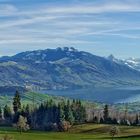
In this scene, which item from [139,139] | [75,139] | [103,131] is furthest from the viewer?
[103,131]

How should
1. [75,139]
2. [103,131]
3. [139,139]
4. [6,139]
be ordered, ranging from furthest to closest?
[103,131], [75,139], [139,139], [6,139]

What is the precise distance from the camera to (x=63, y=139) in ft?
487

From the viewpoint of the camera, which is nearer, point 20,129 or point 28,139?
point 28,139

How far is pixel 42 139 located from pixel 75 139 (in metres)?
11.0

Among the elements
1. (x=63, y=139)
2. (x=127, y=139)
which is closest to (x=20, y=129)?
(x=63, y=139)

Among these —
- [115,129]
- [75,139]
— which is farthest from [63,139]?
[115,129]

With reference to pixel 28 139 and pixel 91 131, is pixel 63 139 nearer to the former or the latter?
pixel 28 139

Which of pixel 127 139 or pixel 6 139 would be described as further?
pixel 127 139

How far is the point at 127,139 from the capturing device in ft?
461

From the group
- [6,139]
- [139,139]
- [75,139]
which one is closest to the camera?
[6,139]

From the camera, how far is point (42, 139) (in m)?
144

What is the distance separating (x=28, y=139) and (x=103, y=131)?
57.6 meters

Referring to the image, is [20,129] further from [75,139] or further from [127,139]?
[127,139]

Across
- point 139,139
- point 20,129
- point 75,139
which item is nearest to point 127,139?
point 139,139
